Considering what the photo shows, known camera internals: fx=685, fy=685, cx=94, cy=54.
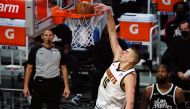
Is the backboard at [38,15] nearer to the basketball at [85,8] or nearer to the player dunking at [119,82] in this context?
the basketball at [85,8]

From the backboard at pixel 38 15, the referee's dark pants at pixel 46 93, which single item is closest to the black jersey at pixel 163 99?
the referee's dark pants at pixel 46 93

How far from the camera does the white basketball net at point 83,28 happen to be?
9.20m

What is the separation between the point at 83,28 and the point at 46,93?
1457 millimetres

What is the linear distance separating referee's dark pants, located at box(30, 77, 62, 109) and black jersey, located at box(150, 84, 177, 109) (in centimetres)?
159

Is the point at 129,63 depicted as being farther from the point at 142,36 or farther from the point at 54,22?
the point at 142,36

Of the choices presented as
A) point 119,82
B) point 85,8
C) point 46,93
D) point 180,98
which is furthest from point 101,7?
point 46,93

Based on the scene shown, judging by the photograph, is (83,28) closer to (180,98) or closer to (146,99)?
(146,99)

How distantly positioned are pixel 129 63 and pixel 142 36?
488 cm

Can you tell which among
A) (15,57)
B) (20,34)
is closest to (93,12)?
(20,34)

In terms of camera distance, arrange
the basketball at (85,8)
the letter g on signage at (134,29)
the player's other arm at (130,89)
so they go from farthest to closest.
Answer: the letter g on signage at (134,29) → the basketball at (85,8) → the player's other arm at (130,89)

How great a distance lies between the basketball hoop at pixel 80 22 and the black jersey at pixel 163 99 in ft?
3.88

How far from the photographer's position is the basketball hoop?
904cm

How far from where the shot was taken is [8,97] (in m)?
12.4

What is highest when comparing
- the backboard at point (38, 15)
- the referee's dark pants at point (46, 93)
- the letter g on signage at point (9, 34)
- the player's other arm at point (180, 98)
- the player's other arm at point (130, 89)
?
the backboard at point (38, 15)
